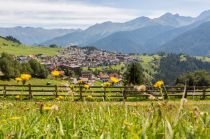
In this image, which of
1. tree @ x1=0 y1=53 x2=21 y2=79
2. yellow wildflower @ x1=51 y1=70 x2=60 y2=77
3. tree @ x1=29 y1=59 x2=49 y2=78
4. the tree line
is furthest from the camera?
tree @ x1=29 y1=59 x2=49 y2=78

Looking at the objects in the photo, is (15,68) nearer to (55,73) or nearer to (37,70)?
(37,70)

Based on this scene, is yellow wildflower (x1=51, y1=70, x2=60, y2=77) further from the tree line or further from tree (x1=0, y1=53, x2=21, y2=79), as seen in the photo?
tree (x1=0, y1=53, x2=21, y2=79)

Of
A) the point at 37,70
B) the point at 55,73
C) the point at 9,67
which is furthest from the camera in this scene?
the point at 37,70

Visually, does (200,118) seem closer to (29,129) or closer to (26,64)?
(29,129)

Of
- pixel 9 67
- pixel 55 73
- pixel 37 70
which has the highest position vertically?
pixel 55 73

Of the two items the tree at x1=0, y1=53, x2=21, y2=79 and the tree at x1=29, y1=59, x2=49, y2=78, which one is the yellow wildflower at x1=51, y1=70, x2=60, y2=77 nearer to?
the tree at x1=0, y1=53, x2=21, y2=79

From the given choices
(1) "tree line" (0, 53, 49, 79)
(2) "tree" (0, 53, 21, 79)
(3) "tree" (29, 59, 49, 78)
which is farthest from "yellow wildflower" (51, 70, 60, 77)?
(3) "tree" (29, 59, 49, 78)

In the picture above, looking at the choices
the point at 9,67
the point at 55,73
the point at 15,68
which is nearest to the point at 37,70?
the point at 15,68

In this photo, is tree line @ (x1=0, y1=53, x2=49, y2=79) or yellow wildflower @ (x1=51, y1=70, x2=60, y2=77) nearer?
yellow wildflower @ (x1=51, y1=70, x2=60, y2=77)

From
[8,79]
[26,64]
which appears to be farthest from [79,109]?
[26,64]

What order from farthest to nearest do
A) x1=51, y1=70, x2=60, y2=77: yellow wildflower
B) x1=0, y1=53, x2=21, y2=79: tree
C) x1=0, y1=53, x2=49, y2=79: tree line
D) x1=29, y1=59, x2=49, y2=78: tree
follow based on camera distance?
x1=29, y1=59, x2=49, y2=78: tree < x1=0, y1=53, x2=49, y2=79: tree line < x1=0, y1=53, x2=21, y2=79: tree < x1=51, y1=70, x2=60, y2=77: yellow wildflower

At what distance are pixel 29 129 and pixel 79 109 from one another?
5.40 ft

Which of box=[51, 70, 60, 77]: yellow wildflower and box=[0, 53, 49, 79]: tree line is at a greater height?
box=[51, 70, 60, 77]: yellow wildflower

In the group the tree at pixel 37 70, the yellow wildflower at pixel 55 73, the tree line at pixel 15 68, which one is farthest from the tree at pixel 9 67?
the yellow wildflower at pixel 55 73
